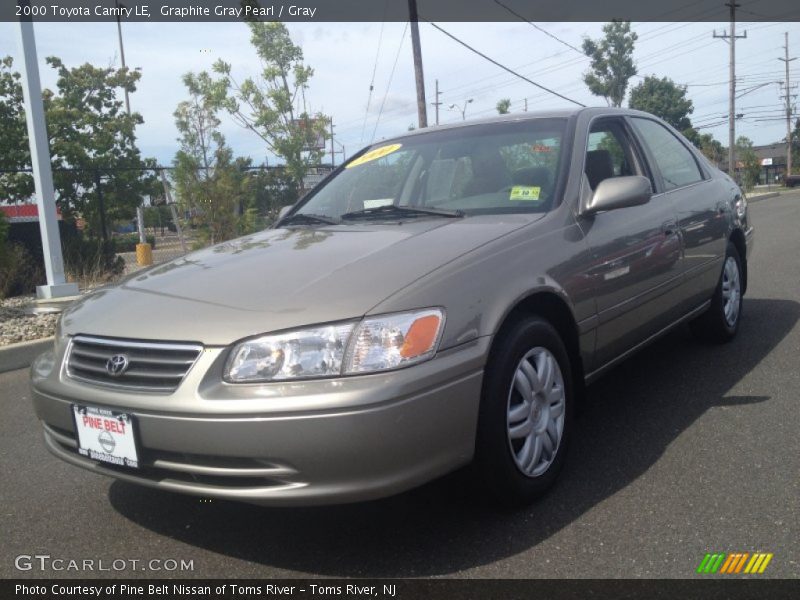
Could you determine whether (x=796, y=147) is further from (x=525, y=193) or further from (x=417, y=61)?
(x=525, y=193)

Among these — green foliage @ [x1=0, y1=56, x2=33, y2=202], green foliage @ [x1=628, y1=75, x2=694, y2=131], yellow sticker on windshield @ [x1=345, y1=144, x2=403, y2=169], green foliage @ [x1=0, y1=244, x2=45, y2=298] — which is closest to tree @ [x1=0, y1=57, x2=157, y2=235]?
green foliage @ [x1=0, y1=56, x2=33, y2=202]

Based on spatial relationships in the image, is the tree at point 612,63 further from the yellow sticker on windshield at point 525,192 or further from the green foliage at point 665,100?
the yellow sticker on windshield at point 525,192

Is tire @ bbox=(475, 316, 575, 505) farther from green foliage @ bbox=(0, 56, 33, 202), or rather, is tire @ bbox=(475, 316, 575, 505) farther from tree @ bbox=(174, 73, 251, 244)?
green foliage @ bbox=(0, 56, 33, 202)

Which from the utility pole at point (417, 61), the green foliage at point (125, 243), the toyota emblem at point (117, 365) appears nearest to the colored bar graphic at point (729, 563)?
the toyota emblem at point (117, 365)

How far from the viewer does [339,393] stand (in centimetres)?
223

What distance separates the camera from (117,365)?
2486 mm

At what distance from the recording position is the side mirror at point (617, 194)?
3289mm

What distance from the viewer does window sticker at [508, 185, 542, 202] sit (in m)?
3.38

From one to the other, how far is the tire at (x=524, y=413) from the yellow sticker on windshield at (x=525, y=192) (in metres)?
0.72

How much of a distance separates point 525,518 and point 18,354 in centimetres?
494

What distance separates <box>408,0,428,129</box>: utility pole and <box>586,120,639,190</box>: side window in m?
11.5

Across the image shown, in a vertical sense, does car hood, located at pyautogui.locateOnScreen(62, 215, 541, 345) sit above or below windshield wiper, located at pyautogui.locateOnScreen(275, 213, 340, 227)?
below

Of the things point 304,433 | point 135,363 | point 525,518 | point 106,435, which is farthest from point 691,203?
point 106,435
